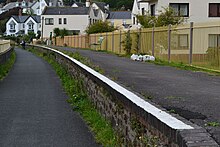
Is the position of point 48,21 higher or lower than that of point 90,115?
higher

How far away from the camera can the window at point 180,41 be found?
2159cm

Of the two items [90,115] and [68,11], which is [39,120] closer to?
[90,115]

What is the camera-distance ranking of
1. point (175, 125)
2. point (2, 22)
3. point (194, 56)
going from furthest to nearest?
point (2, 22), point (194, 56), point (175, 125)

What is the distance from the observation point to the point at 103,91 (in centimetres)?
1134

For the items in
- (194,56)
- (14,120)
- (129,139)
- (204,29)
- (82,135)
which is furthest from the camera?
(194,56)

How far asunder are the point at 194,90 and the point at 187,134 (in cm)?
603

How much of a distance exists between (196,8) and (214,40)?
89.7ft

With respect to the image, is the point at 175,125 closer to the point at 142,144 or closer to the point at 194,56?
the point at 142,144

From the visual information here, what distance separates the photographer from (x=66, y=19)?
350 ft

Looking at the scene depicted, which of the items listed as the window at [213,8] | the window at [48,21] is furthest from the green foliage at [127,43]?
the window at [48,21]

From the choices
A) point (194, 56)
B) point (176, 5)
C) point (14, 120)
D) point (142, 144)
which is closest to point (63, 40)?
point (176, 5)

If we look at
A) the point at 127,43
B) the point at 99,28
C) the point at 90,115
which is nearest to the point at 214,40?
the point at 90,115

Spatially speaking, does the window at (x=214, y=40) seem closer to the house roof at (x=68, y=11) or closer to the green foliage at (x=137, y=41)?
the green foliage at (x=137, y=41)

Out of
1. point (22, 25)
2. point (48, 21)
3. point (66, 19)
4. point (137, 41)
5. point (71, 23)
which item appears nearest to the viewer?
point (137, 41)
